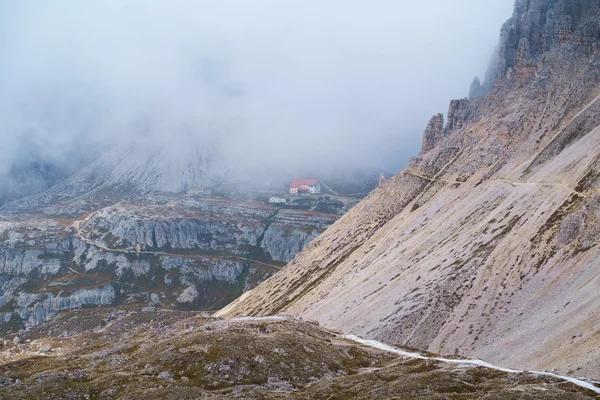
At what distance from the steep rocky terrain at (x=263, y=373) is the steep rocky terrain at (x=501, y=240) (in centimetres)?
1761

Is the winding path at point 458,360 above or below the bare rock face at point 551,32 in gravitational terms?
below

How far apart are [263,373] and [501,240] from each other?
76434 mm

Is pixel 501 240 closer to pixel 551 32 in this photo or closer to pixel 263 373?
pixel 263 373

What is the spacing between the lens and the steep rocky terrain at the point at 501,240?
88062 mm

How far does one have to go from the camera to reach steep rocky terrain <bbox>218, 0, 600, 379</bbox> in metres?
88.1

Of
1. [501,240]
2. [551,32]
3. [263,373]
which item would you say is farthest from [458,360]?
[551,32]

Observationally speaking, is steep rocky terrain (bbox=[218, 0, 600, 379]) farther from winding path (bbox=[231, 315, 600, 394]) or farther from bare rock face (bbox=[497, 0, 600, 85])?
winding path (bbox=[231, 315, 600, 394])

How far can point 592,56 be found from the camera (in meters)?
167

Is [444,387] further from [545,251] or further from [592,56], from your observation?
[592,56]

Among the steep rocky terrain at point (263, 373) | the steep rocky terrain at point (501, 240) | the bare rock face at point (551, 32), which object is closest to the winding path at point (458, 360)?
the steep rocky terrain at point (263, 373)

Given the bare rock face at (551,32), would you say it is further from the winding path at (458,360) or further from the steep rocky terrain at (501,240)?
the winding path at (458,360)

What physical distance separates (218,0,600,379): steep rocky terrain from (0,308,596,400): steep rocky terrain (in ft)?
57.8

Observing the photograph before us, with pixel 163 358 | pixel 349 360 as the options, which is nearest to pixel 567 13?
pixel 349 360

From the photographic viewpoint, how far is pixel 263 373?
64.0m
